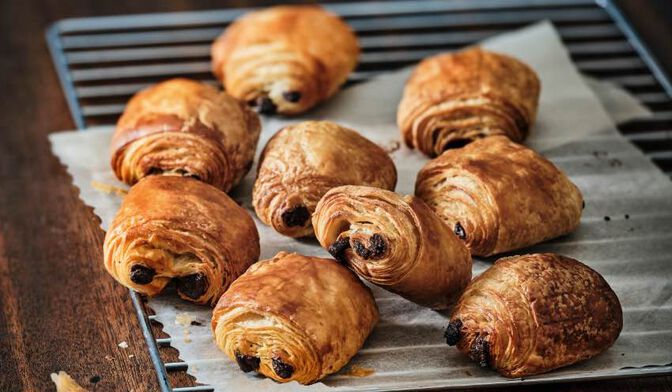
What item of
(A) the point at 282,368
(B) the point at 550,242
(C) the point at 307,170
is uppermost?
(C) the point at 307,170

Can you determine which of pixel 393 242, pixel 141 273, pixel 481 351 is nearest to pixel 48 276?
pixel 141 273

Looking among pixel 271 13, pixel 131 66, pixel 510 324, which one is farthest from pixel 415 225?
pixel 131 66

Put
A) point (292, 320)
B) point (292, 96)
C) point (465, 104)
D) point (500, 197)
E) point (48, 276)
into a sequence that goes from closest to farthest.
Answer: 1. point (292, 320)
2. point (500, 197)
3. point (48, 276)
4. point (465, 104)
5. point (292, 96)

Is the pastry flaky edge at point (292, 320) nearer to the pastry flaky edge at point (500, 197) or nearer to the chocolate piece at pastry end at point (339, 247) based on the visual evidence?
the chocolate piece at pastry end at point (339, 247)

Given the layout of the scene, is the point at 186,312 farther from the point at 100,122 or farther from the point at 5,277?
the point at 100,122

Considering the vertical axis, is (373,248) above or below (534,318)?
above

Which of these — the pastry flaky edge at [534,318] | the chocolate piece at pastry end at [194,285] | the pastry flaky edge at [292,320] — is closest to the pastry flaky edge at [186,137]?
the chocolate piece at pastry end at [194,285]

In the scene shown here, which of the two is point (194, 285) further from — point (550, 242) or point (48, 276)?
point (550, 242)

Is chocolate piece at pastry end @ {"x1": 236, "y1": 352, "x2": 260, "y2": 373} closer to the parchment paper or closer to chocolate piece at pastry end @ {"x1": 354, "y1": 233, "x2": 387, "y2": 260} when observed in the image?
the parchment paper
